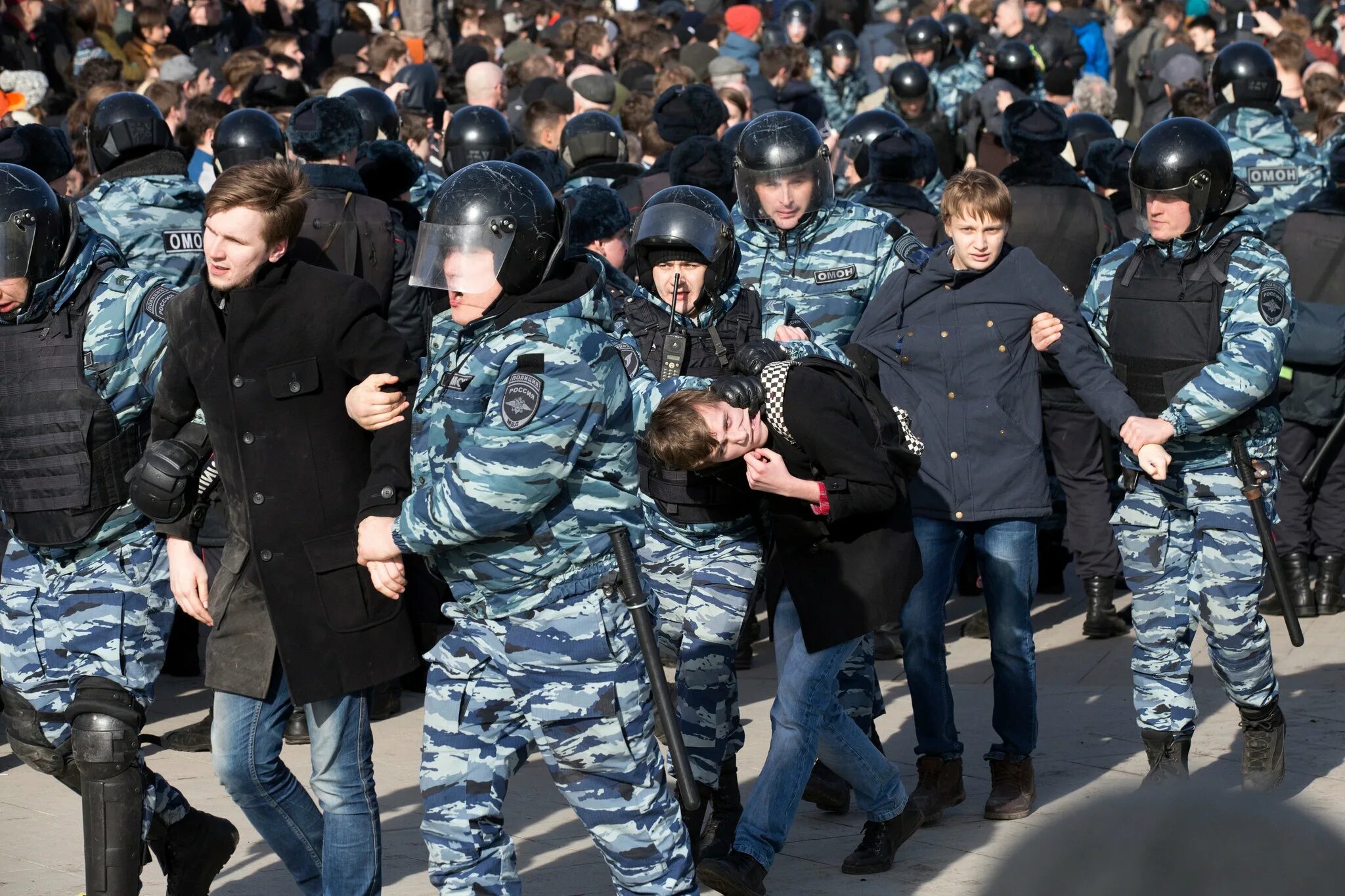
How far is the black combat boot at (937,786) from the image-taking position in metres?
5.22

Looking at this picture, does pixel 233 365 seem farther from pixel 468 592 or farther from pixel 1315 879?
pixel 1315 879

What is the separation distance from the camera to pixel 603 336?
376 centimetres

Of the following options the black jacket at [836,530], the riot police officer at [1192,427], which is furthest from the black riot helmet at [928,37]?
the black jacket at [836,530]

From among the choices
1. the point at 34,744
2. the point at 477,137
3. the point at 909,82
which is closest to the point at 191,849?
the point at 34,744

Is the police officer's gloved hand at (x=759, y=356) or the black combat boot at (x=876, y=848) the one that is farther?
the black combat boot at (x=876, y=848)

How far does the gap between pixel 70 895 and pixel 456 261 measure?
221 centimetres

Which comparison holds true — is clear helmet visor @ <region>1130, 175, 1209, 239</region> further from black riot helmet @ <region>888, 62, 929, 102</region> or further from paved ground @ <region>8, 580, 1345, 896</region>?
black riot helmet @ <region>888, 62, 929, 102</region>

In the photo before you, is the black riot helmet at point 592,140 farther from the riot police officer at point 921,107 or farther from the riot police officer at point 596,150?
the riot police officer at point 921,107

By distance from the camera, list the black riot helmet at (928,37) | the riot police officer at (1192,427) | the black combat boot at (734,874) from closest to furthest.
A: the black combat boot at (734,874) < the riot police officer at (1192,427) < the black riot helmet at (928,37)

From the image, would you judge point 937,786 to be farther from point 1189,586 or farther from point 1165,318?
point 1165,318

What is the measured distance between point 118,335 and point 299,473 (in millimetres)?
988

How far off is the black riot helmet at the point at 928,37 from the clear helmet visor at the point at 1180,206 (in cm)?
862

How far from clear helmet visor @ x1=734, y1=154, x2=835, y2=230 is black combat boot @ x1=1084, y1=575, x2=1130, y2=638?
8.54 ft

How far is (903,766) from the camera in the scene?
5.82 m
